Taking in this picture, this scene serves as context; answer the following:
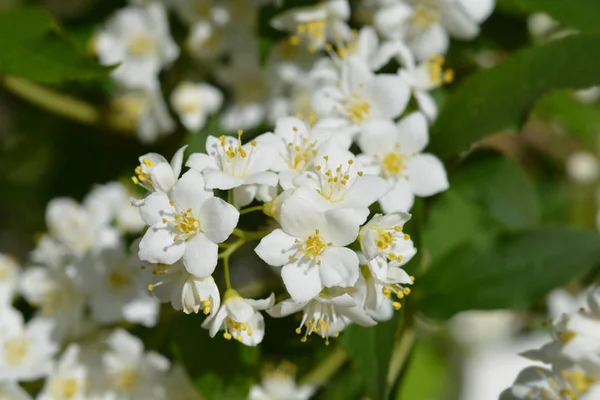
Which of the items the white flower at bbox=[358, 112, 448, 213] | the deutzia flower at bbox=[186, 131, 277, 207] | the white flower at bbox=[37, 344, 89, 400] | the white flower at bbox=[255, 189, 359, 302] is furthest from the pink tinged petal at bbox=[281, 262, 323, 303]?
the white flower at bbox=[37, 344, 89, 400]

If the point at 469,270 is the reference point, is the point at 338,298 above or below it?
above

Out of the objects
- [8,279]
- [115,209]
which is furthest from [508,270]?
[8,279]

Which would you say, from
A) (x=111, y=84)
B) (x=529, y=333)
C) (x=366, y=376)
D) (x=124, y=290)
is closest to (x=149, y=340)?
(x=124, y=290)

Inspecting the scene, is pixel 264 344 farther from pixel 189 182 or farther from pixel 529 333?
pixel 529 333

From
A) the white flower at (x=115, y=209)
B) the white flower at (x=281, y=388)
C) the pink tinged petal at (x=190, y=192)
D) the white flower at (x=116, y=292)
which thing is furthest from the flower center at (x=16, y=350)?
the pink tinged petal at (x=190, y=192)

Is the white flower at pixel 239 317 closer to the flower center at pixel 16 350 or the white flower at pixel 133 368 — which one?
the white flower at pixel 133 368

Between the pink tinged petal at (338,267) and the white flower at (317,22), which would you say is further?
the white flower at (317,22)

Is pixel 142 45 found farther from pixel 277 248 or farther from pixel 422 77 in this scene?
pixel 277 248
